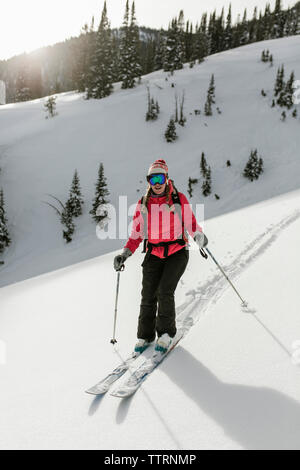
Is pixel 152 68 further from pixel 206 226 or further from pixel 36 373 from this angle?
pixel 36 373

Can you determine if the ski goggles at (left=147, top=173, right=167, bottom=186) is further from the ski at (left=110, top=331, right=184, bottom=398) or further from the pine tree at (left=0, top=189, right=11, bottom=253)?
the pine tree at (left=0, top=189, right=11, bottom=253)

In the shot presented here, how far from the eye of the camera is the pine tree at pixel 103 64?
38.2m

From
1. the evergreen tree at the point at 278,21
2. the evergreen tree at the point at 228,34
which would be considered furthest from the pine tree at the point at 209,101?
the evergreen tree at the point at 278,21

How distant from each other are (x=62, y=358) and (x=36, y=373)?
372 mm

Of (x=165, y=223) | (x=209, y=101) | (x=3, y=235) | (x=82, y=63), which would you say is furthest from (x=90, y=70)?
(x=165, y=223)

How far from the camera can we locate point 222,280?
5.63 meters

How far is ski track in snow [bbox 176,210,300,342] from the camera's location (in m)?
4.50

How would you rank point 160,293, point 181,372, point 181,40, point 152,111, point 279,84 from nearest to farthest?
point 181,372
point 160,293
point 279,84
point 152,111
point 181,40

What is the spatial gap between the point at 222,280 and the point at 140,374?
9.34 ft

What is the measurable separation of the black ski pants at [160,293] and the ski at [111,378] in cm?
33

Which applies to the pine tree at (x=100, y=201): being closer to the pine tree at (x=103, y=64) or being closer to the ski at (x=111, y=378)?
the ski at (x=111, y=378)

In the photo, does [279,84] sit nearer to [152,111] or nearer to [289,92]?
[289,92]

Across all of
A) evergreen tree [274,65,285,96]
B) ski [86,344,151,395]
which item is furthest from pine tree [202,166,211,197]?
ski [86,344,151,395]

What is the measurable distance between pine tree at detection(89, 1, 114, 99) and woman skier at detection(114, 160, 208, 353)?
38570 mm
